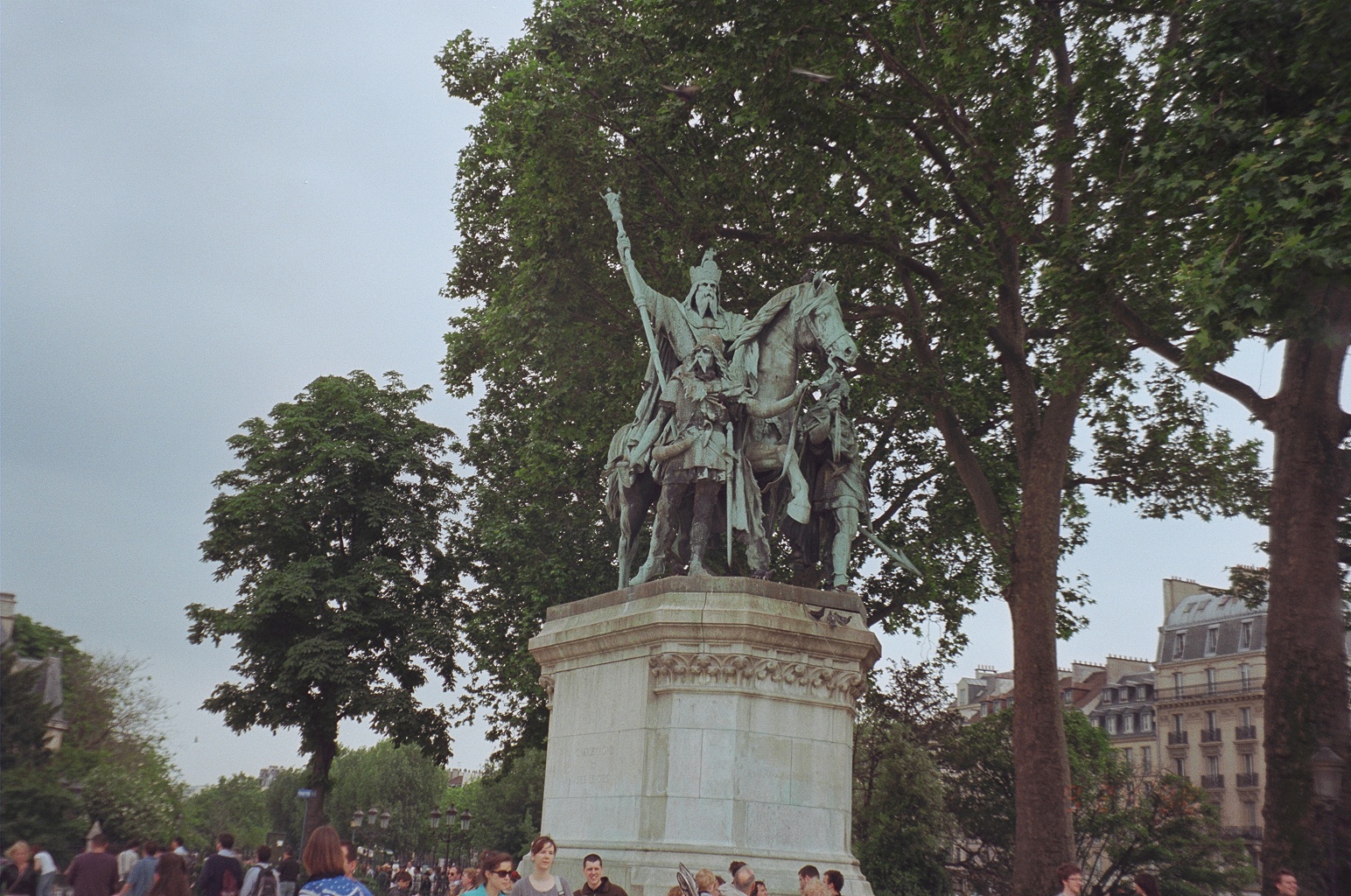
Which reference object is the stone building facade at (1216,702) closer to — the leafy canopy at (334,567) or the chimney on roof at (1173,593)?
the chimney on roof at (1173,593)

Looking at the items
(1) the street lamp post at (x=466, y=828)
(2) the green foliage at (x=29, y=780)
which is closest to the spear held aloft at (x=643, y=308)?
(2) the green foliage at (x=29, y=780)

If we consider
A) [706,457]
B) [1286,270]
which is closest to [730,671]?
[706,457]

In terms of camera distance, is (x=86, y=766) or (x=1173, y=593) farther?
(x=1173, y=593)

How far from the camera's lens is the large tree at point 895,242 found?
17.8 metres

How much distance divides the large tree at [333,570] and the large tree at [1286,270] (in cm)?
2330

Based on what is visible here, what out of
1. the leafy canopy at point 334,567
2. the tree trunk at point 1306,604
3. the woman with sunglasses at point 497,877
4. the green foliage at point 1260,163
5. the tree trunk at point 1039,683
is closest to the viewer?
the woman with sunglasses at point 497,877

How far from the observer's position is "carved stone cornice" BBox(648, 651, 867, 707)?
37.2 feet

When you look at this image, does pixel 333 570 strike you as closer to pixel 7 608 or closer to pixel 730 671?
pixel 7 608

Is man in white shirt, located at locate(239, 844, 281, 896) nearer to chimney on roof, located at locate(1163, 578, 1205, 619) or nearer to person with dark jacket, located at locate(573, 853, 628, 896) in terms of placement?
person with dark jacket, located at locate(573, 853, 628, 896)

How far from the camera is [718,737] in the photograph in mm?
11180

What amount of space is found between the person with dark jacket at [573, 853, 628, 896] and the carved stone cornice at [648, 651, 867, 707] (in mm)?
2931

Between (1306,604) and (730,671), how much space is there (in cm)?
681

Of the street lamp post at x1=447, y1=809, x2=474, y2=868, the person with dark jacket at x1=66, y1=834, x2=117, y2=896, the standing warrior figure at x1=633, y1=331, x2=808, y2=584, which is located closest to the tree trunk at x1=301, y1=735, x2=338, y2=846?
the street lamp post at x1=447, y1=809, x2=474, y2=868

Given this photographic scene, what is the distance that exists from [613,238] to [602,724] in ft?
41.1
